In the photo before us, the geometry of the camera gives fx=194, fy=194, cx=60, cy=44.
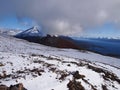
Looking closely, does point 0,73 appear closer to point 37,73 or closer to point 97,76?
point 37,73

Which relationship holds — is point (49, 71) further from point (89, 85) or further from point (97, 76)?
point (97, 76)

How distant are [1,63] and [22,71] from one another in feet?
13.7

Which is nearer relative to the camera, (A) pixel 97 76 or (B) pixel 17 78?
(B) pixel 17 78

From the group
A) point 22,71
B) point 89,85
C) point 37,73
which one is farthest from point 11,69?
point 89,85

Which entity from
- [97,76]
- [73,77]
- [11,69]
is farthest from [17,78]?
[97,76]

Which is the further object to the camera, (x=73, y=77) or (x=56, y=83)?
(x=73, y=77)

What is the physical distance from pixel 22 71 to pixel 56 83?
4.37 meters

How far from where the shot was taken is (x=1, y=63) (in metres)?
22.6

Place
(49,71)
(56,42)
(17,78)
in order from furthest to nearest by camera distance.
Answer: (56,42)
(49,71)
(17,78)

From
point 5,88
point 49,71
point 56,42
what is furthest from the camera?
point 56,42

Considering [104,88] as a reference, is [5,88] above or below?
above

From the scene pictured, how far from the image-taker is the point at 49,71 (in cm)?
2009

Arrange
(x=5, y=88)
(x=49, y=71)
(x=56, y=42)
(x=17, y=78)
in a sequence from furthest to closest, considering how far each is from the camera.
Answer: (x=56, y=42) → (x=49, y=71) → (x=17, y=78) → (x=5, y=88)

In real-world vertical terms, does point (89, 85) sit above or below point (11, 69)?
below
